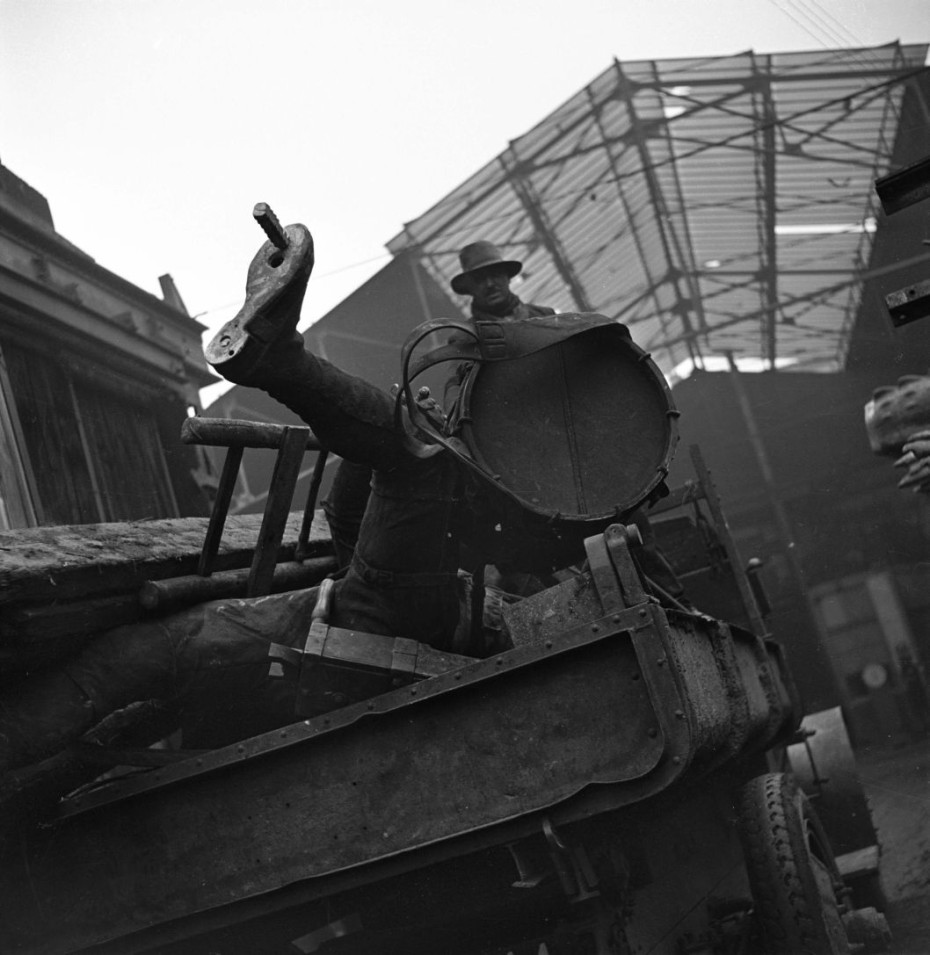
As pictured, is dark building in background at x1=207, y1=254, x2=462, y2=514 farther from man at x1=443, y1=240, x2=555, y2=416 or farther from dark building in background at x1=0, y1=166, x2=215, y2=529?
man at x1=443, y1=240, x2=555, y2=416

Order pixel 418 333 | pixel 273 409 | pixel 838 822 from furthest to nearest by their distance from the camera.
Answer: pixel 273 409
pixel 838 822
pixel 418 333

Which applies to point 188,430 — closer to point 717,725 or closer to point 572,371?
point 572,371

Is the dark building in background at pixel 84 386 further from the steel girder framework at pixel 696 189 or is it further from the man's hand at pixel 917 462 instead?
the steel girder framework at pixel 696 189

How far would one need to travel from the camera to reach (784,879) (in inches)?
166

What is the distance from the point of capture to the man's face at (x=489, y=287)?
599 centimetres

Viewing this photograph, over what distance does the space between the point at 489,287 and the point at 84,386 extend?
3.51 m

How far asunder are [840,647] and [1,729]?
17.5 m

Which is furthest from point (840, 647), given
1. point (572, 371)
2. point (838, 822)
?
point (572, 371)

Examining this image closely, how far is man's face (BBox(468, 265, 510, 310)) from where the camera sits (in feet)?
19.6

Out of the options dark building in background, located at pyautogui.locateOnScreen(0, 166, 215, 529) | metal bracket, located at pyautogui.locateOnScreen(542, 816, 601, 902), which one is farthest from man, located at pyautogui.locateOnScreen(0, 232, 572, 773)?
dark building in background, located at pyautogui.locateOnScreen(0, 166, 215, 529)

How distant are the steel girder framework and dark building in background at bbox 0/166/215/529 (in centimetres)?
741

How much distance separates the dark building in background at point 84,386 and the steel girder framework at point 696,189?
7409mm

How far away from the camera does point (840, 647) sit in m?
19.2

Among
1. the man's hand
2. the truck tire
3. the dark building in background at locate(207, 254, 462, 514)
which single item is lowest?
the truck tire
